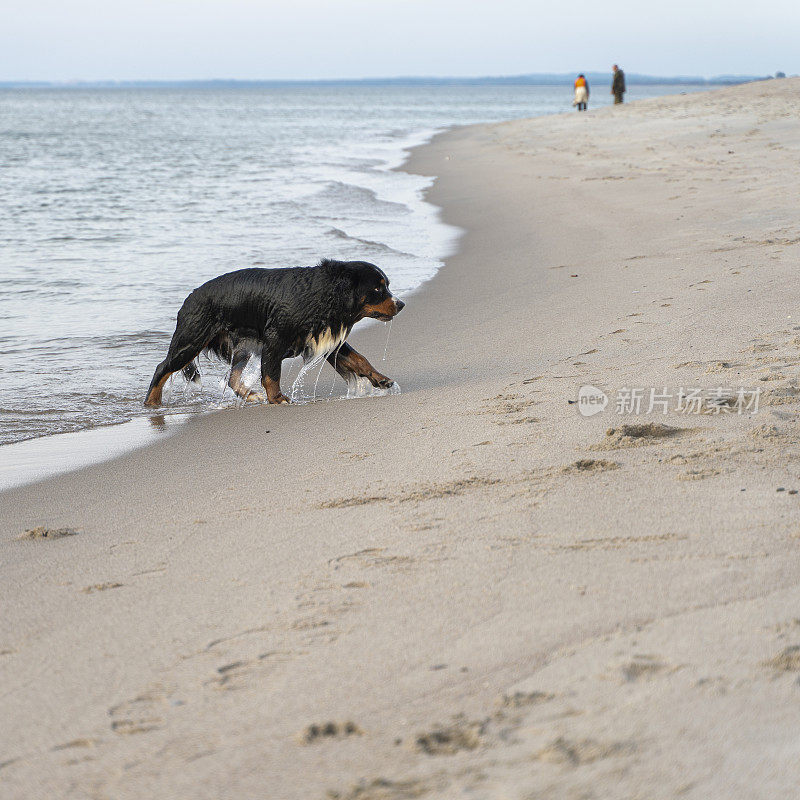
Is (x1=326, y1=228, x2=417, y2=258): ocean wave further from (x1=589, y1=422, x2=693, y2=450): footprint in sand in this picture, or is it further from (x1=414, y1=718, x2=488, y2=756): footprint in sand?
(x1=414, y1=718, x2=488, y2=756): footprint in sand

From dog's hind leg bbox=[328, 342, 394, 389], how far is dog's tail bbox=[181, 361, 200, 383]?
961mm

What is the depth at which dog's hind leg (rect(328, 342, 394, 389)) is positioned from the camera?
222 inches

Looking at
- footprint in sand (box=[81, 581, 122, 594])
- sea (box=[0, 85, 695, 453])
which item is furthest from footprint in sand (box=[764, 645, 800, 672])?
sea (box=[0, 85, 695, 453])

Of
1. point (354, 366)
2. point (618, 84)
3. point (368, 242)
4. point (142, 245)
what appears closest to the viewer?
point (354, 366)

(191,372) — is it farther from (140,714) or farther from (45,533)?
(140,714)

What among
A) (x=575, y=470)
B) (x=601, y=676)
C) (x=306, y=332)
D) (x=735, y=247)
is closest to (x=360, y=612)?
(x=601, y=676)

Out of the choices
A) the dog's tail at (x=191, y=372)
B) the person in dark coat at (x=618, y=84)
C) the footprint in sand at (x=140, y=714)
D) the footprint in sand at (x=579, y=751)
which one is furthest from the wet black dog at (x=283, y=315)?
the person in dark coat at (x=618, y=84)

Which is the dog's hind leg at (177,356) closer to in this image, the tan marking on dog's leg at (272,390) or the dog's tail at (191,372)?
the dog's tail at (191,372)

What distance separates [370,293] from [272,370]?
77 centimetres

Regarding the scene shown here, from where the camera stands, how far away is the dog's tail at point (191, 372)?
600 centimetres

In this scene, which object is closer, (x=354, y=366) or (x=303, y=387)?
(x=354, y=366)

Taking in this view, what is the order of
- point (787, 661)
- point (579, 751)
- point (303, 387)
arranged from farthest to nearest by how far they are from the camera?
point (303, 387)
point (787, 661)
point (579, 751)

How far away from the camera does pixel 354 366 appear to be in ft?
18.6

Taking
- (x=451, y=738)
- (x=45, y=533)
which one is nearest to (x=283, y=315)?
(x=45, y=533)
